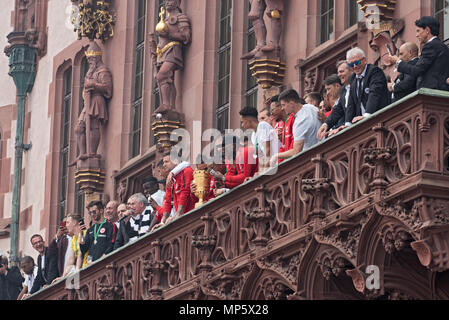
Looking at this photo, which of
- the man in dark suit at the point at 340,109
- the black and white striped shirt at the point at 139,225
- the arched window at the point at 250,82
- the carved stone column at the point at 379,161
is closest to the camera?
the carved stone column at the point at 379,161

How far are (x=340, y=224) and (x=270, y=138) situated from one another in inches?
115

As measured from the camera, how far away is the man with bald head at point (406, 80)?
22859mm

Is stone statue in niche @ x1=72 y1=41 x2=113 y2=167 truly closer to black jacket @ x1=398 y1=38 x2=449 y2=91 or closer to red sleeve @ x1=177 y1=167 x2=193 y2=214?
red sleeve @ x1=177 y1=167 x2=193 y2=214

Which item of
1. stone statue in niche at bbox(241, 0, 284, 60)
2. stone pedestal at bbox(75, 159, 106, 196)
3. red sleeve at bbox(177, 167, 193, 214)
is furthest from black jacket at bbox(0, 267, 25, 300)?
red sleeve at bbox(177, 167, 193, 214)

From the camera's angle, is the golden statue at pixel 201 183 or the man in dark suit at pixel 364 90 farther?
the golden statue at pixel 201 183

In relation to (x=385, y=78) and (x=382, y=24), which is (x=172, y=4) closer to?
(x=382, y=24)

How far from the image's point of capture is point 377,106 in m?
23.2

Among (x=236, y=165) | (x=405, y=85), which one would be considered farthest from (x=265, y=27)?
(x=405, y=85)

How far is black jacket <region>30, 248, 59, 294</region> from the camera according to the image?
34125mm

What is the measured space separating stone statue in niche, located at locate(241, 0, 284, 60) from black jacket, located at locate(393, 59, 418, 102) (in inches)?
367

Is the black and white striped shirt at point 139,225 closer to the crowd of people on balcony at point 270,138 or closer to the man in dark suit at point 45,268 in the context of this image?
the crowd of people on balcony at point 270,138

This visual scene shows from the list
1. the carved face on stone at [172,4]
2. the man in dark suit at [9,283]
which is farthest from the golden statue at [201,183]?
the man in dark suit at [9,283]

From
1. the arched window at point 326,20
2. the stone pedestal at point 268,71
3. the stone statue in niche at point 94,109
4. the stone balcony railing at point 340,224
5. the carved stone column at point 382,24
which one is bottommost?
the stone balcony railing at point 340,224

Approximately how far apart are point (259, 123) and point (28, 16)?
23.1 meters
